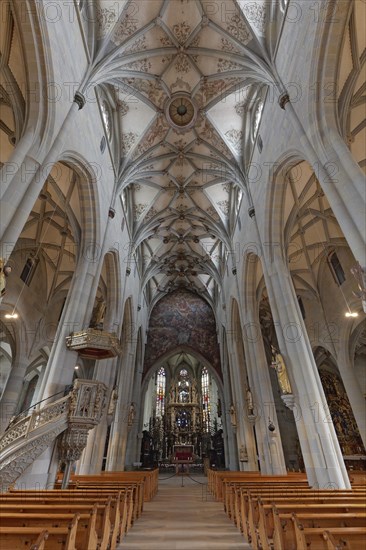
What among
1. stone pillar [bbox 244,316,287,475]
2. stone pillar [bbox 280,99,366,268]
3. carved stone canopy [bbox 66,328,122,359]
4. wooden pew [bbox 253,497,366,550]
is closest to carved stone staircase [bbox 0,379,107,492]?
carved stone canopy [bbox 66,328,122,359]

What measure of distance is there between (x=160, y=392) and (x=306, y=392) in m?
24.7

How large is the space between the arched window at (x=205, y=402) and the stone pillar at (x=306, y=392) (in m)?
21.5

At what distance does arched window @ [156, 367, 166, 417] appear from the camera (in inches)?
1132

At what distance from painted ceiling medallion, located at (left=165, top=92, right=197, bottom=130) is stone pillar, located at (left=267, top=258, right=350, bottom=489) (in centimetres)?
887

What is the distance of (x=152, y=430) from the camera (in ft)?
83.5

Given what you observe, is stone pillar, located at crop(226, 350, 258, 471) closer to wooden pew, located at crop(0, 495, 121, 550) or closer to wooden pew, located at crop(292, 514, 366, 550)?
wooden pew, located at crop(0, 495, 121, 550)

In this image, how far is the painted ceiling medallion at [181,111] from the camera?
13617 mm

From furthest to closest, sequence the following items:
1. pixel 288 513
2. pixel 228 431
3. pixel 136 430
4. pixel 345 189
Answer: pixel 136 430 → pixel 228 431 → pixel 345 189 → pixel 288 513

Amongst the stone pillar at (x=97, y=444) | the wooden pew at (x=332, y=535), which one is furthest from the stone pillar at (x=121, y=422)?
the wooden pew at (x=332, y=535)

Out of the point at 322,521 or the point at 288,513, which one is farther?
the point at 288,513

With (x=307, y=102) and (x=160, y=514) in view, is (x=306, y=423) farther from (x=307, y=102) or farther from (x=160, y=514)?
(x=307, y=102)

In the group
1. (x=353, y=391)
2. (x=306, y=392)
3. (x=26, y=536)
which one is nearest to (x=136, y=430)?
(x=353, y=391)

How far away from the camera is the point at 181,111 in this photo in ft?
46.3

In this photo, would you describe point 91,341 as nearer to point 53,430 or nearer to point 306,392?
point 53,430
